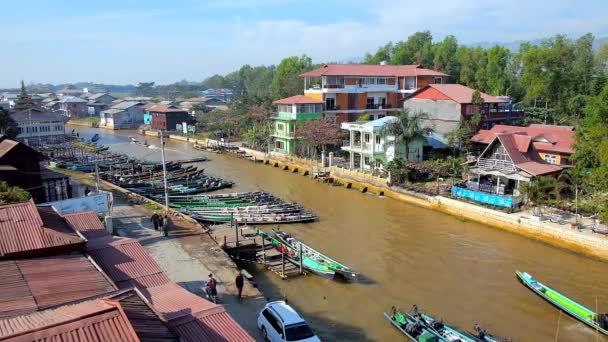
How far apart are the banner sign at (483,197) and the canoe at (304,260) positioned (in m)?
13.5

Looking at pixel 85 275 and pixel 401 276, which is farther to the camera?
pixel 401 276

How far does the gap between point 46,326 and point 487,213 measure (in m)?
25.6

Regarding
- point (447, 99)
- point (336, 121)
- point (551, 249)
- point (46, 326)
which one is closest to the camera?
point (46, 326)

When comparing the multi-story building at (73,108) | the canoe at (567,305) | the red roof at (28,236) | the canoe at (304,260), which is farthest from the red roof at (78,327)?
the multi-story building at (73,108)

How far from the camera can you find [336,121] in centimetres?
4988

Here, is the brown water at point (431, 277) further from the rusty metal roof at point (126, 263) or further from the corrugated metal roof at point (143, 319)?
the corrugated metal roof at point (143, 319)

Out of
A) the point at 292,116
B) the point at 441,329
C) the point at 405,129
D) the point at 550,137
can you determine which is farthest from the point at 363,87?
the point at 441,329

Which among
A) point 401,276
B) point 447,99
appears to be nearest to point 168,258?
point 401,276

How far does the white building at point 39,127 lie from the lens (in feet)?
183

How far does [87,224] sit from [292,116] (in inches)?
1306

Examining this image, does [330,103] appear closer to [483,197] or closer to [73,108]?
[483,197]

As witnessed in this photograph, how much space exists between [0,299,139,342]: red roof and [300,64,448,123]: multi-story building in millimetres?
43641

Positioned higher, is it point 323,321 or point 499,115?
point 499,115

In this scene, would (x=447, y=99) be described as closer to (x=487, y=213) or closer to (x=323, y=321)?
(x=487, y=213)
